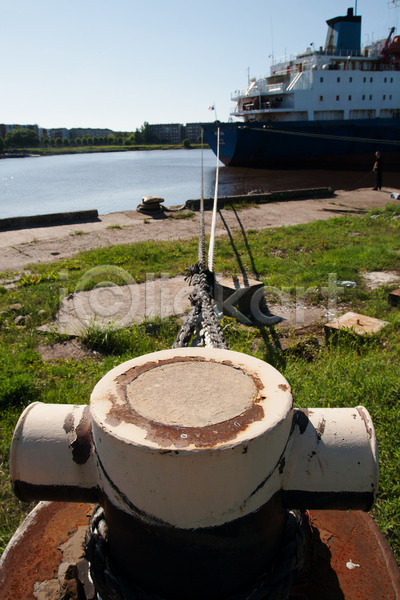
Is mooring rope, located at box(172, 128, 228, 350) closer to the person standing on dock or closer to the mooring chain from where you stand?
the mooring chain

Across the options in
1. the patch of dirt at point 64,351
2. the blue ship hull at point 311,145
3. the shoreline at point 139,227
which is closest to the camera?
the patch of dirt at point 64,351

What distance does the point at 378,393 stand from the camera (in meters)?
2.90

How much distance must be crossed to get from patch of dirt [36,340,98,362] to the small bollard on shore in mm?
2987

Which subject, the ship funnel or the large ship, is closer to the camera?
the large ship

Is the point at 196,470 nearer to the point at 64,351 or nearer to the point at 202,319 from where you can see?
the point at 202,319

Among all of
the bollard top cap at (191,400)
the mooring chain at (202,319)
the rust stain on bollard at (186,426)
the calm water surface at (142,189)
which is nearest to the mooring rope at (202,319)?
the mooring chain at (202,319)

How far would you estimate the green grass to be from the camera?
2689 mm

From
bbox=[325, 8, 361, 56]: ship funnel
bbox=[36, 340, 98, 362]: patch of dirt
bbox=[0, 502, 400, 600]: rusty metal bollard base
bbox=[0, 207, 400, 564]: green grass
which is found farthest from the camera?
bbox=[325, 8, 361, 56]: ship funnel

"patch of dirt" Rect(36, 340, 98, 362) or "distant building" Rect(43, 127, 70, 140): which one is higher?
"distant building" Rect(43, 127, 70, 140)

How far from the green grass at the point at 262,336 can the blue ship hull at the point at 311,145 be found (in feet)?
66.4

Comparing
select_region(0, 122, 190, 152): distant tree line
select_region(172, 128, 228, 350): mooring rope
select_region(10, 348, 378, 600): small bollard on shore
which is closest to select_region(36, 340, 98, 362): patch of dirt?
select_region(172, 128, 228, 350): mooring rope

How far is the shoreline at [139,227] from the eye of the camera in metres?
8.10

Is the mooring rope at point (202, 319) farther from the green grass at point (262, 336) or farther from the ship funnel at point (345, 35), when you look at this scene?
the ship funnel at point (345, 35)

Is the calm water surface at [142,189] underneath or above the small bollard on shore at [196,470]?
above
